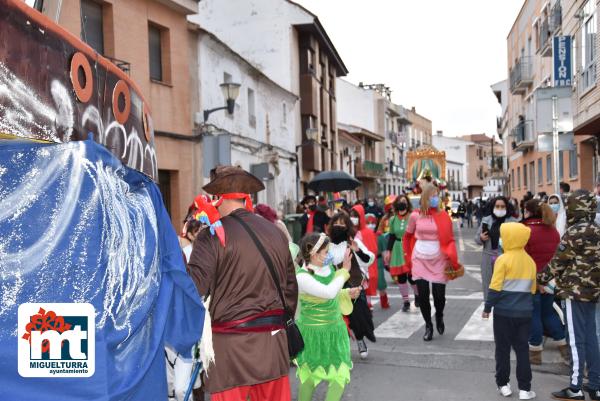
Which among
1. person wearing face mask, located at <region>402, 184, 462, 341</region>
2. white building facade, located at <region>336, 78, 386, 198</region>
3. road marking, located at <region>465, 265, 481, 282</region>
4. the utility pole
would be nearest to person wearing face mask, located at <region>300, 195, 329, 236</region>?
person wearing face mask, located at <region>402, 184, 462, 341</region>

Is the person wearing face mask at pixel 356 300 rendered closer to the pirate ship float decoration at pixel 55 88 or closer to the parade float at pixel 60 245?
the pirate ship float decoration at pixel 55 88

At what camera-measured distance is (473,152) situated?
96.3m

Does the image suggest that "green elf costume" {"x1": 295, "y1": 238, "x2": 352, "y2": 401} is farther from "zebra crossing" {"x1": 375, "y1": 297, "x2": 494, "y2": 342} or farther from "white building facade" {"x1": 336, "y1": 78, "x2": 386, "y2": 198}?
"white building facade" {"x1": 336, "y1": 78, "x2": 386, "y2": 198}

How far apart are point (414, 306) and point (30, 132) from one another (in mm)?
8371

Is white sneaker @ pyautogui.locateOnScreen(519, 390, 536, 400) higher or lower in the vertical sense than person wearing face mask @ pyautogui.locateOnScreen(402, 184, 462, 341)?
lower

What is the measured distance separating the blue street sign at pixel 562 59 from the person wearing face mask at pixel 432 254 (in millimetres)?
14585

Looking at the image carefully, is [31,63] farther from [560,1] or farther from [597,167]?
[560,1]

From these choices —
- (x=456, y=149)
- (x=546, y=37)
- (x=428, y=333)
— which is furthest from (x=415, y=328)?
(x=456, y=149)

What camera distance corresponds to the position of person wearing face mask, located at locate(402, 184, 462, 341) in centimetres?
791

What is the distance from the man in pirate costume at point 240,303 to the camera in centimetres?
366

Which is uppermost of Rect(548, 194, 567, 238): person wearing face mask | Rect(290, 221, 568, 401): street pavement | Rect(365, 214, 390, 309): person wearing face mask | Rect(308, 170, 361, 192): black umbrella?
Rect(308, 170, 361, 192): black umbrella

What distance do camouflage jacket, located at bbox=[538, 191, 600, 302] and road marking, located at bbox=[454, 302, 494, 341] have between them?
2.59 metres

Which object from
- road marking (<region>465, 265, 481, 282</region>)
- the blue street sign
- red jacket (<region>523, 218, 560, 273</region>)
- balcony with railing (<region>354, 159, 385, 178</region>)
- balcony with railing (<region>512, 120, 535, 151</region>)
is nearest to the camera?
red jacket (<region>523, 218, 560, 273</region>)

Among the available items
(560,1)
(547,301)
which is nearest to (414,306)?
(547,301)
